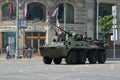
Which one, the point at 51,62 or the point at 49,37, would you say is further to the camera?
the point at 49,37

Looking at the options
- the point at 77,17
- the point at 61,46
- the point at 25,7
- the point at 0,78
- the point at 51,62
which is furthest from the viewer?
the point at 77,17

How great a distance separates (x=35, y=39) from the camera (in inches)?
2616

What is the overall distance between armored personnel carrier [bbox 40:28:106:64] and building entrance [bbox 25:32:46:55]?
2756 cm

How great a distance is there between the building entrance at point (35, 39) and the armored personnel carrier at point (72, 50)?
90.4 feet

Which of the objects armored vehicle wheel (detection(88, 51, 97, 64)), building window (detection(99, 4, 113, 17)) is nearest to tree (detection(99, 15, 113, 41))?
building window (detection(99, 4, 113, 17))

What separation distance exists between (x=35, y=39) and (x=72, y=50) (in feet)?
101

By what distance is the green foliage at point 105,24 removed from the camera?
64412 millimetres

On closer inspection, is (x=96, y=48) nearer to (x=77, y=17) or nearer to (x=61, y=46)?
(x=61, y=46)

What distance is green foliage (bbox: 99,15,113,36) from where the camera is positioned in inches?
2536

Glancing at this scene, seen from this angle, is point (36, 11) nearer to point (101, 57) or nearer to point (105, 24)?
point (105, 24)

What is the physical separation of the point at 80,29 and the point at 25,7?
9105mm

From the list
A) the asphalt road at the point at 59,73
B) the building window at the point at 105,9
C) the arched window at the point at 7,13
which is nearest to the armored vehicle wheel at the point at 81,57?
the asphalt road at the point at 59,73

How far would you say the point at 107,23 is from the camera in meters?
64.1

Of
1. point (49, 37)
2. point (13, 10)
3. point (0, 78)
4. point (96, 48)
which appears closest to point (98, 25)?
point (49, 37)
